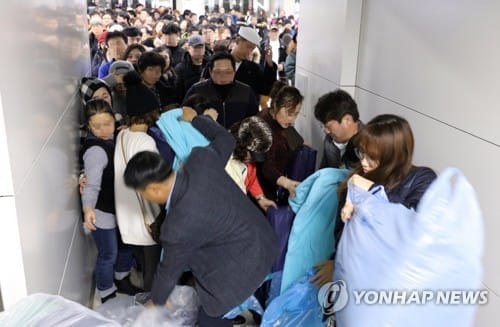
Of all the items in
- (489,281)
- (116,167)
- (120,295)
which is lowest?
(120,295)

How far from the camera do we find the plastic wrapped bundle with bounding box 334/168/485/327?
120 cm

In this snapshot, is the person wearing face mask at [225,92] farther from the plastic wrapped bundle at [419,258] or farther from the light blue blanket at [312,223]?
the plastic wrapped bundle at [419,258]

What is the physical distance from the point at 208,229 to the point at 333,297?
55cm

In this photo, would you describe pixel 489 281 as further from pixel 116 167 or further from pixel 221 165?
pixel 116 167

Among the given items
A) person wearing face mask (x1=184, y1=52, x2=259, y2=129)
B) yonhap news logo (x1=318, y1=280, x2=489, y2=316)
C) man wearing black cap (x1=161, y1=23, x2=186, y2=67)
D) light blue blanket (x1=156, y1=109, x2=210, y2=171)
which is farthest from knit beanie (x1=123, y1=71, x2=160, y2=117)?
man wearing black cap (x1=161, y1=23, x2=186, y2=67)

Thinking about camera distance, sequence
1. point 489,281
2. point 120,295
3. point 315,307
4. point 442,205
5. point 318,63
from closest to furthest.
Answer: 1. point 442,205
2. point 489,281
3. point 315,307
4. point 120,295
5. point 318,63

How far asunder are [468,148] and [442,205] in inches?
26.5

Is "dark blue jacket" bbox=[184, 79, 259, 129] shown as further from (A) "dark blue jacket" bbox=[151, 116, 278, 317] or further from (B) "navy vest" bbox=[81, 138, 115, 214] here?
(A) "dark blue jacket" bbox=[151, 116, 278, 317]

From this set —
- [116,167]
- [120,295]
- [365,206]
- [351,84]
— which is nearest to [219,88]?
[351,84]

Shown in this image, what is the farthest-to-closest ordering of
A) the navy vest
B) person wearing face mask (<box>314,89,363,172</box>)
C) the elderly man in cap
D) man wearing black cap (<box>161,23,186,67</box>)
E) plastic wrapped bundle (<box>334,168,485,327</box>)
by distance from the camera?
man wearing black cap (<box>161,23,186,67</box>), the elderly man in cap, the navy vest, person wearing face mask (<box>314,89,363,172</box>), plastic wrapped bundle (<box>334,168,485,327</box>)

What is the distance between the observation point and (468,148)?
1752mm

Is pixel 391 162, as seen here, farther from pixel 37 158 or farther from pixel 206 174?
pixel 37 158

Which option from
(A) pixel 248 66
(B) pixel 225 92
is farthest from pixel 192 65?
(B) pixel 225 92

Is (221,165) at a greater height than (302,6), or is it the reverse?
(302,6)
